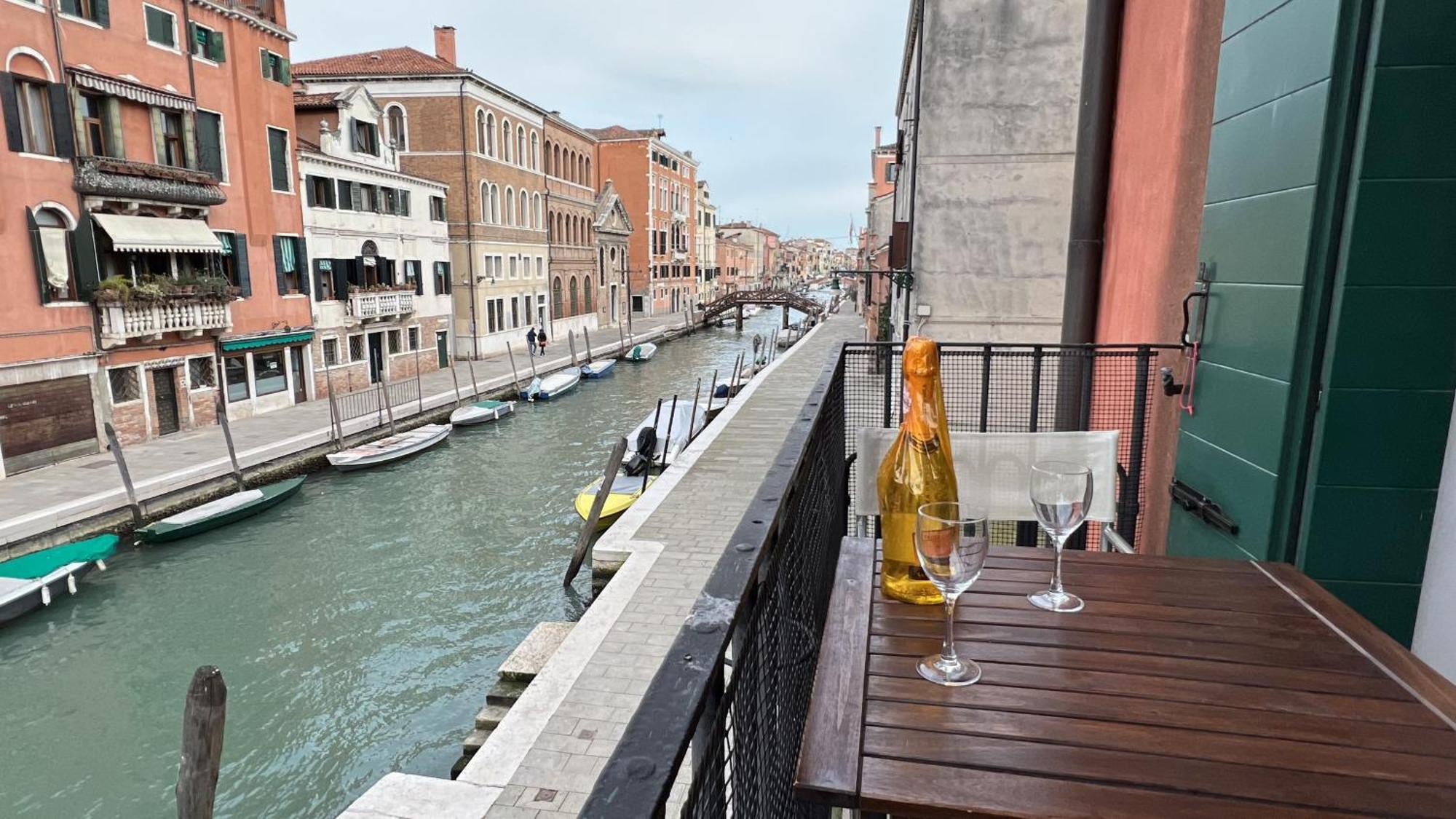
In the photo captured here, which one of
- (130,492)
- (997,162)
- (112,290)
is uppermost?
(997,162)

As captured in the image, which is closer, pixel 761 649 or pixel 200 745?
pixel 761 649

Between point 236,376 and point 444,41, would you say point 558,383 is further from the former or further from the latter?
point 444,41

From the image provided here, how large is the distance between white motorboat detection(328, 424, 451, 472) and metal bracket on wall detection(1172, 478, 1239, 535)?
14678 mm

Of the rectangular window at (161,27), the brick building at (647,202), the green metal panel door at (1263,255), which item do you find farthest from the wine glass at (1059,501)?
the brick building at (647,202)

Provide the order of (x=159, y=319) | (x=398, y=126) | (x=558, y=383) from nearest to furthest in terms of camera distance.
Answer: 1. (x=159, y=319)
2. (x=558, y=383)
3. (x=398, y=126)

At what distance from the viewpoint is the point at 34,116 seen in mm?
12617

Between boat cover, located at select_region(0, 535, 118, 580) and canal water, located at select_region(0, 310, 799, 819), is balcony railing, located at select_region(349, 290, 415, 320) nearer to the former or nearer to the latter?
canal water, located at select_region(0, 310, 799, 819)

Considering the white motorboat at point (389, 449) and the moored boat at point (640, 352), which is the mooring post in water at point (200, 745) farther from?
the moored boat at point (640, 352)

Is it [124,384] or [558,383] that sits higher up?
[124,384]

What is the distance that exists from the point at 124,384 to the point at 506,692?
11.9 m

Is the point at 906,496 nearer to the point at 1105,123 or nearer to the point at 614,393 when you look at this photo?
the point at 1105,123

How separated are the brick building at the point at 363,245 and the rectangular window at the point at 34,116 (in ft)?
18.9

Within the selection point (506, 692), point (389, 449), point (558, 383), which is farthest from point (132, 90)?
point (506, 692)

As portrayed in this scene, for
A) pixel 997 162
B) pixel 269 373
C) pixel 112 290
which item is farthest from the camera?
pixel 269 373
